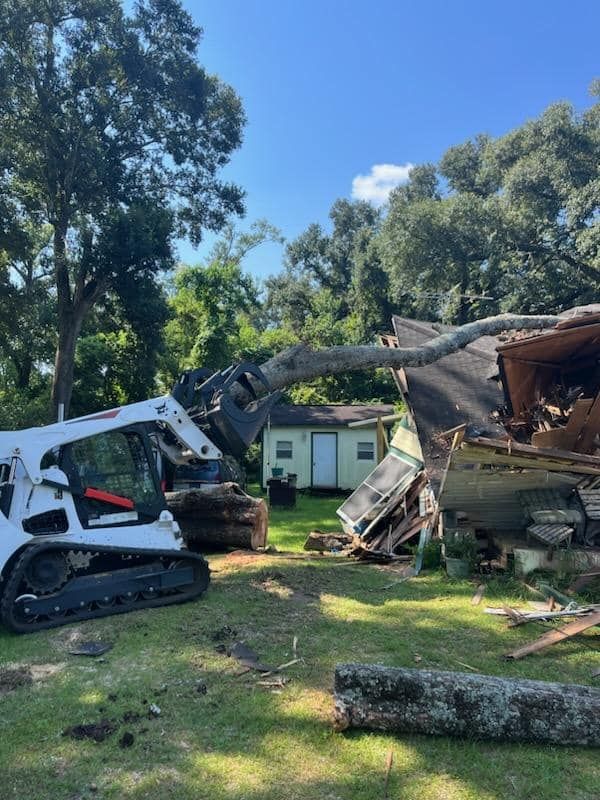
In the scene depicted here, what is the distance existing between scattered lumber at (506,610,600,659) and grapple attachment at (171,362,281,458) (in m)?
3.61

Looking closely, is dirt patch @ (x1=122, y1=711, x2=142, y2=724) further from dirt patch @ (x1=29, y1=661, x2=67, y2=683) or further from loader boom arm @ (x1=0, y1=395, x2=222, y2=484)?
loader boom arm @ (x1=0, y1=395, x2=222, y2=484)

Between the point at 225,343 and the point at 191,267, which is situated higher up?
the point at 191,267

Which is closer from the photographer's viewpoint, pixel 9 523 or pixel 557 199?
pixel 9 523

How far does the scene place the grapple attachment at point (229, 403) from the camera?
6738 mm

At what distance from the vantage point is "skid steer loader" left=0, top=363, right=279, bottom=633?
231 inches

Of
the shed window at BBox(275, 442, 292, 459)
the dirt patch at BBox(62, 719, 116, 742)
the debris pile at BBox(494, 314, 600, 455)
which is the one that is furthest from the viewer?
the shed window at BBox(275, 442, 292, 459)

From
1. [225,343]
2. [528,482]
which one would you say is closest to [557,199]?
[225,343]

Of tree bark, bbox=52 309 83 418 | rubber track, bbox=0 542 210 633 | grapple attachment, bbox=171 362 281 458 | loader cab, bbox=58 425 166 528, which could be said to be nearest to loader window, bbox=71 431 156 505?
loader cab, bbox=58 425 166 528

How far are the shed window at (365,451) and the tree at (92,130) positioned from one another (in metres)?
9.19

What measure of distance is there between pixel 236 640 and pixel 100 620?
164 cm

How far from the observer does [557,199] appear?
25844 mm


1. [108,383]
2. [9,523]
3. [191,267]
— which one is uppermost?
[191,267]

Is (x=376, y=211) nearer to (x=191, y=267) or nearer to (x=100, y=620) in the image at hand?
(x=191, y=267)

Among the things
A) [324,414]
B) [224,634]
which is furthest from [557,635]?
[324,414]
